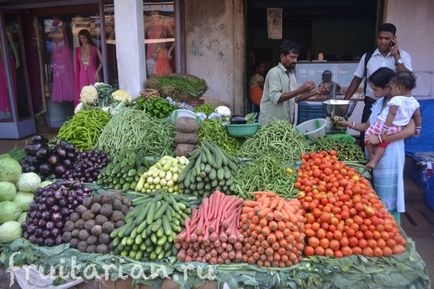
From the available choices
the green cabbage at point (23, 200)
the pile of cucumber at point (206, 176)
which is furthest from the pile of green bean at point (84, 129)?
the pile of cucumber at point (206, 176)

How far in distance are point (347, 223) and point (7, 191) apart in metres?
3.06

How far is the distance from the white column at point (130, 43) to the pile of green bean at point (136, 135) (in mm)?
1458

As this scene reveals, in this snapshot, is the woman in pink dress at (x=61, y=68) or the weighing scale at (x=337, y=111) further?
the woman in pink dress at (x=61, y=68)

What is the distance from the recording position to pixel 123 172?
12.2 feet

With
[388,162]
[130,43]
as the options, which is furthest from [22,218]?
[388,162]

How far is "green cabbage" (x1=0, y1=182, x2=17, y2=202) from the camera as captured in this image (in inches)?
136

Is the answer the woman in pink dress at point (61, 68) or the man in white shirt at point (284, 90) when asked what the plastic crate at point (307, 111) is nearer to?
the man in white shirt at point (284, 90)

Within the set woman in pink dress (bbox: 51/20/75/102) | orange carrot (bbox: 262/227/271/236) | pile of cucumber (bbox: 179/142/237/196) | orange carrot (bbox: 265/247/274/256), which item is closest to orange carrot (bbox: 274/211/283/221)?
orange carrot (bbox: 262/227/271/236)

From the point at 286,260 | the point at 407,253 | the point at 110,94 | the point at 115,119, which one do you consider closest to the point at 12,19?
the point at 110,94

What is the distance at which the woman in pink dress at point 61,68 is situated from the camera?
27.2ft

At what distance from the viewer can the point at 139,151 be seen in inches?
158

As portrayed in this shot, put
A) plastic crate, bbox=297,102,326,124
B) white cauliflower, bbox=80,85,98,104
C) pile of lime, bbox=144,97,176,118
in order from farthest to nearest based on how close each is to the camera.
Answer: white cauliflower, bbox=80,85,98,104 < plastic crate, bbox=297,102,326,124 < pile of lime, bbox=144,97,176,118

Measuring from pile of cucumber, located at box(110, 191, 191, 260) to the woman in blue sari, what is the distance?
6.74ft

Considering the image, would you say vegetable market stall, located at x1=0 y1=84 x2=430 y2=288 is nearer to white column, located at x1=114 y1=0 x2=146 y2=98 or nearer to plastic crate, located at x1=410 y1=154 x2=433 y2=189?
plastic crate, located at x1=410 y1=154 x2=433 y2=189
